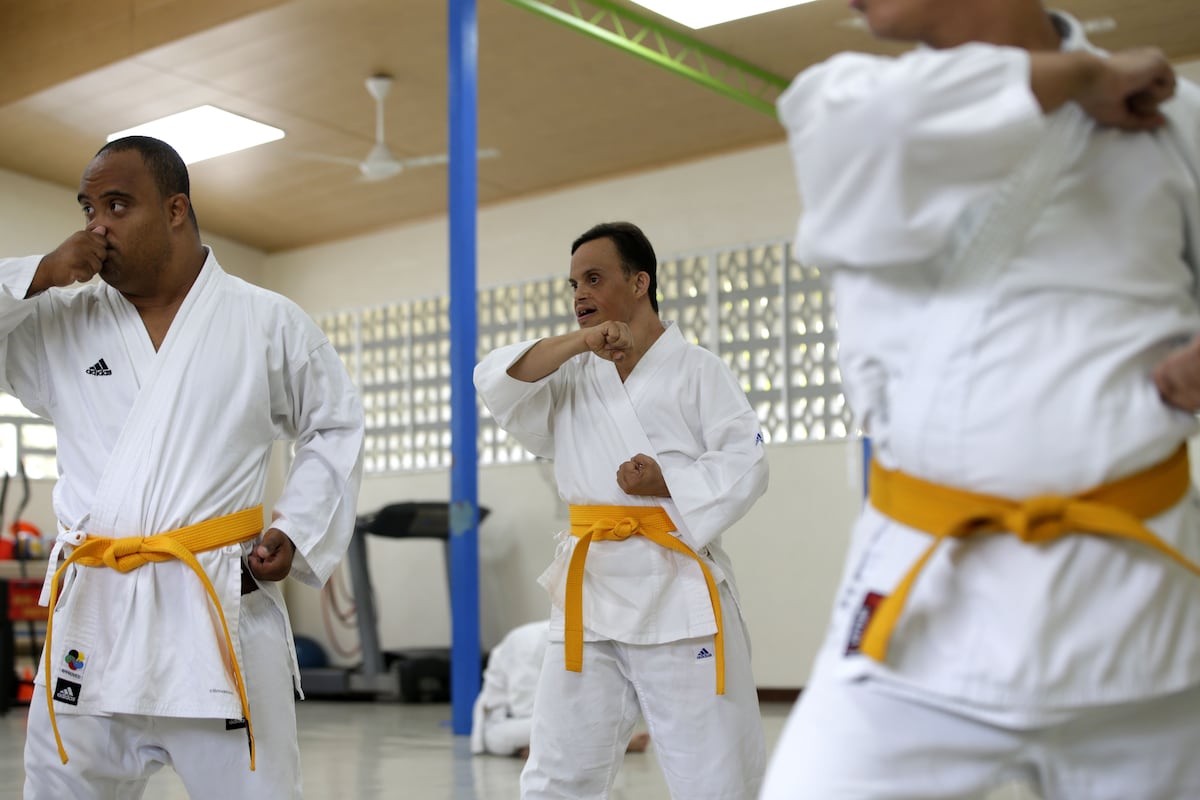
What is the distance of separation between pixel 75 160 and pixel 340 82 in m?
2.58

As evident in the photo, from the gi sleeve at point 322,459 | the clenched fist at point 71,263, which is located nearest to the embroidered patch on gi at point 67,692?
the gi sleeve at point 322,459

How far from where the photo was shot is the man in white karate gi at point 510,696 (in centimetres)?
562

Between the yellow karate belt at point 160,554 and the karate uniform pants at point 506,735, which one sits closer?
the yellow karate belt at point 160,554

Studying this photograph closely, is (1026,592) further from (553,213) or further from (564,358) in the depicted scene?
(553,213)

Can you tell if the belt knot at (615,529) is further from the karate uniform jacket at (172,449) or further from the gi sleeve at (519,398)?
the karate uniform jacket at (172,449)

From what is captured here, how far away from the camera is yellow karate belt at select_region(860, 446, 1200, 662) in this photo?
47.0 inches

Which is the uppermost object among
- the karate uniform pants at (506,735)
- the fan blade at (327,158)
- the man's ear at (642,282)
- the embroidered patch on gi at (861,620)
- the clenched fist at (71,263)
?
the fan blade at (327,158)

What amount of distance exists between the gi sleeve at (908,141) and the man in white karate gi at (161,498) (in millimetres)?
1363

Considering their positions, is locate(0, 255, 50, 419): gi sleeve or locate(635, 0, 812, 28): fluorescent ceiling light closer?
locate(0, 255, 50, 419): gi sleeve

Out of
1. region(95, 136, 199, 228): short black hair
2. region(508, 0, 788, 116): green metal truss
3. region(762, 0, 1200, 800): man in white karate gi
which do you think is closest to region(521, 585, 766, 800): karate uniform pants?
A: region(95, 136, 199, 228): short black hair

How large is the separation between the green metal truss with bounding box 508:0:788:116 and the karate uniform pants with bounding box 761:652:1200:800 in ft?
19.1

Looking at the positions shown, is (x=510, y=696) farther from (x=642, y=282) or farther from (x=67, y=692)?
(x=67, y=692)

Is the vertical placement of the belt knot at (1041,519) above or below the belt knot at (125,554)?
above

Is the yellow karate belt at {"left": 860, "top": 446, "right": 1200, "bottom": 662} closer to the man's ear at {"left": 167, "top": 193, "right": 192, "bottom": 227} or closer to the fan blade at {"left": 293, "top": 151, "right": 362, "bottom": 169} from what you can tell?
the man's ear at {"left": 167, "top": 193, "right": 192, "bottom": 227}
